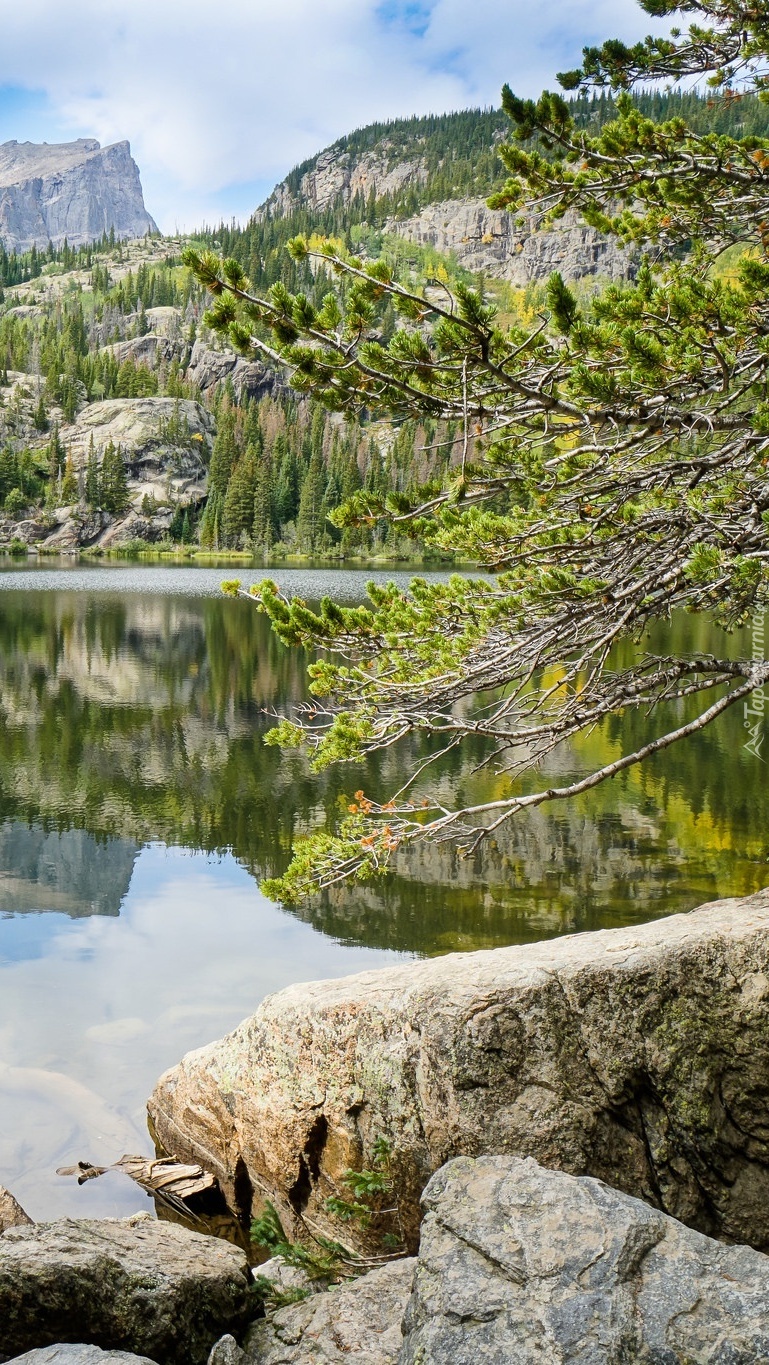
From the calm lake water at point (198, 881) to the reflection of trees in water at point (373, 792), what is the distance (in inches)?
2.3

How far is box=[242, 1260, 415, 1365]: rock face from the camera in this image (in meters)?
3.77

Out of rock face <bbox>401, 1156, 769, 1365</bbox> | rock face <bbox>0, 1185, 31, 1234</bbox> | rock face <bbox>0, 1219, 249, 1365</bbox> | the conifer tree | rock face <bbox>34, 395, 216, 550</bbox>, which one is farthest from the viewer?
rock face <bbox>34, 395, 216, 550</bbox>

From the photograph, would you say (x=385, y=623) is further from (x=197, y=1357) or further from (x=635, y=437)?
(x=197, y=1357)

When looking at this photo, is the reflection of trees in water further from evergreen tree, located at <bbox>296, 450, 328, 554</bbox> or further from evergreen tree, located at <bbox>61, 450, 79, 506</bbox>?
evergreen tree, located at <bbox>61, 450, 79, 506</bbox>

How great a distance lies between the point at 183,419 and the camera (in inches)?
5635

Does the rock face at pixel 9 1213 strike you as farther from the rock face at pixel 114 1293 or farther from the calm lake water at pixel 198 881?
the rock face at pixel 114 1293

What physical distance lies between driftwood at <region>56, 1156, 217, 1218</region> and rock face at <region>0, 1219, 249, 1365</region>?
107 inches

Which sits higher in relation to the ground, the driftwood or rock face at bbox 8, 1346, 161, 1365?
rock face at bbox 8, 1346, 161, 1365

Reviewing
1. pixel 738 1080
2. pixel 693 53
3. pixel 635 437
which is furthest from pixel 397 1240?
pixel 693 53

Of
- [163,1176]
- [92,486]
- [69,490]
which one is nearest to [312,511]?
[92,486]

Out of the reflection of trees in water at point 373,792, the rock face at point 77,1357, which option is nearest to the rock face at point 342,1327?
the rock face at point 77,1357

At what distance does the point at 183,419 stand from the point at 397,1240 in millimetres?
147948

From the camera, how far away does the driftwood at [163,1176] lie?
22.7ft

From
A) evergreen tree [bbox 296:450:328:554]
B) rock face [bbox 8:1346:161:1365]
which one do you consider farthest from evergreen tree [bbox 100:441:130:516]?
rock face [bbox 8:1346:161:1365]
